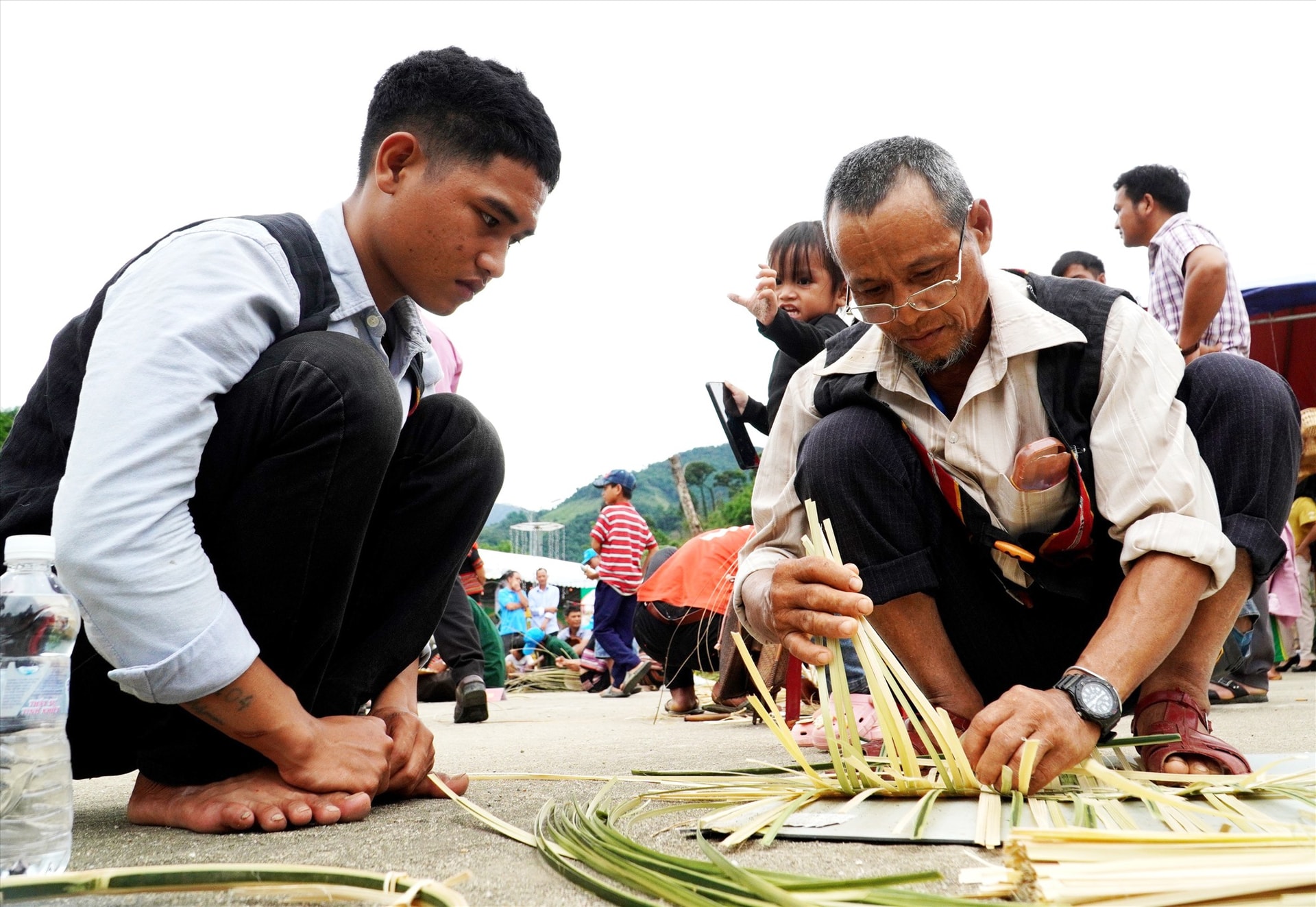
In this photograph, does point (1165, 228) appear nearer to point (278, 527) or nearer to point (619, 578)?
point (278, 527)

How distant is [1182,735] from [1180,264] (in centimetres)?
266

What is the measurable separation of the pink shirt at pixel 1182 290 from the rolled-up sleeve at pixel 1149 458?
2256 mm

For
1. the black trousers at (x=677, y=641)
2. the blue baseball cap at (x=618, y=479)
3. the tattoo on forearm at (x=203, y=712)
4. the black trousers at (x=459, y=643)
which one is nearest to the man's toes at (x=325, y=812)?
the tattoo on forearm at (x=203, y=712)

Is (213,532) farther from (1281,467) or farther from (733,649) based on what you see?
(733,649)

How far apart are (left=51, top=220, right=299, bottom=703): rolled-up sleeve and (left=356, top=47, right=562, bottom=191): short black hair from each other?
608 millimetres

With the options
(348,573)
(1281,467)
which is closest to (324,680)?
(348,573)

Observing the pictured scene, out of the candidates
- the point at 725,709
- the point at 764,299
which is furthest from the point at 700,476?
the point at 764,299

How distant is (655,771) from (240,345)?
2.96 feet

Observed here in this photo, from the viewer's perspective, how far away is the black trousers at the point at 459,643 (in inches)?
178

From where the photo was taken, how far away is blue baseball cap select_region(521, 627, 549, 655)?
12664mm

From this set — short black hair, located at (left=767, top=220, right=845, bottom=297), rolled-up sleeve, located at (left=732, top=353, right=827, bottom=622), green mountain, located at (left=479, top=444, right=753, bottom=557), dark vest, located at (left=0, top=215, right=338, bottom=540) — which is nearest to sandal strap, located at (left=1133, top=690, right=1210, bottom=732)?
rolled-up sleeve, located at (left=732, top=353, right=827, bottom=622)

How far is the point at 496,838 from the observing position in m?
1.29

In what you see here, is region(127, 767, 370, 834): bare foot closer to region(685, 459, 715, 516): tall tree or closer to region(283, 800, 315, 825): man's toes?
region(283, 800, 315, 825): man's toes

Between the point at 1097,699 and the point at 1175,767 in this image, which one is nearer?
the point at 1097,699
